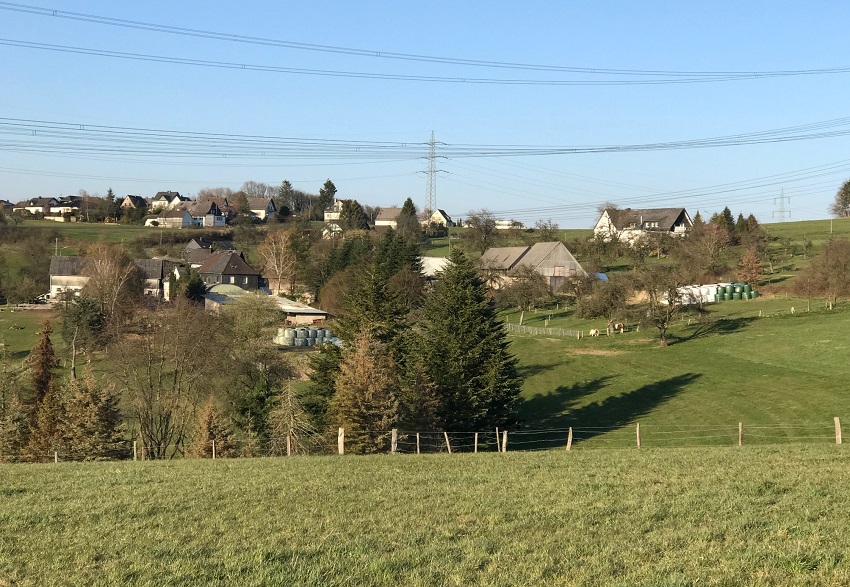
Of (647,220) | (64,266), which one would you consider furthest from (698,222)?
(64,266)

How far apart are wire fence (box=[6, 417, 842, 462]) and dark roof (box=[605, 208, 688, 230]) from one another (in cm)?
10527

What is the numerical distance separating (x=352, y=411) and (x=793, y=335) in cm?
4424

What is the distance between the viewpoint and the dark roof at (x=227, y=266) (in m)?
116

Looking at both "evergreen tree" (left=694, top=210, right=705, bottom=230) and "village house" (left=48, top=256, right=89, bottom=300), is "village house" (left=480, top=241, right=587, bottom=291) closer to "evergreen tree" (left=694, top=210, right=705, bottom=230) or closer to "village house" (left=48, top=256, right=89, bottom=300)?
"evergreen tree" (left=694, top=210, right=705, bottom=230)

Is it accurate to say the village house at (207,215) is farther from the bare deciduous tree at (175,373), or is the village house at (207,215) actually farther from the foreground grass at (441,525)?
the foreground grass at (441,525)

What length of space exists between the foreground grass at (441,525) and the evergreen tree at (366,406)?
11347 mm

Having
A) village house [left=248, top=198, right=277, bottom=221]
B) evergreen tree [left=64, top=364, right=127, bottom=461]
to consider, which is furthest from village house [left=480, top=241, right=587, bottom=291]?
village house [left=248, top=198, right=277, bottom=221]

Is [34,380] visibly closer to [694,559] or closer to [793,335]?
[694,559]

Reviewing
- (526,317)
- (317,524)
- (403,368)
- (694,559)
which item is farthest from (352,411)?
(526,317)

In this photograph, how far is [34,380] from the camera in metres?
47.9

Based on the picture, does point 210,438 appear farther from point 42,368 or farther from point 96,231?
point 96,231

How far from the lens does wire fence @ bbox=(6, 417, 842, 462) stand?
32.2 metres

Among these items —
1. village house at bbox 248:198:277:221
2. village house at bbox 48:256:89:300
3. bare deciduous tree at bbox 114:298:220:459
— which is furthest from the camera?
village house at bbox 248:198:277:221

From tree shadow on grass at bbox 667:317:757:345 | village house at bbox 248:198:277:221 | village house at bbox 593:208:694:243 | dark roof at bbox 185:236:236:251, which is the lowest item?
tree shadow on grass at bbox 667:317:757:345
